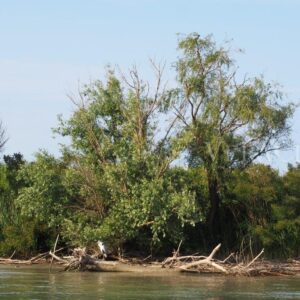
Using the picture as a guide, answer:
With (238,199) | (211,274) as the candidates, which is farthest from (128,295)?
(238,199)

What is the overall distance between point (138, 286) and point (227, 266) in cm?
481

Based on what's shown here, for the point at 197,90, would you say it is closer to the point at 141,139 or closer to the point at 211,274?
the point at 141,139

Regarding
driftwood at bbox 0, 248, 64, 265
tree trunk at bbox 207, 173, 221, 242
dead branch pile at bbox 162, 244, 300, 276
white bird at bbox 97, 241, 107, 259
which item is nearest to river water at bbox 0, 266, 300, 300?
dead branch pile at bbox 162, 244, 300, 276

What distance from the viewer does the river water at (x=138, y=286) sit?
23.5m

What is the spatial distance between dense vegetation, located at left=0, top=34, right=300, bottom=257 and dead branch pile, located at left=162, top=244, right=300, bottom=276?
114cm

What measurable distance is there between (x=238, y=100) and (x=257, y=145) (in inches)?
85.9

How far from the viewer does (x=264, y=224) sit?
34.3 m

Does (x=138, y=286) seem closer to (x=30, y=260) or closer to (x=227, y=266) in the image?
(x=227, y=266)

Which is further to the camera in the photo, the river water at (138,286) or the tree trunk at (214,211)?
the tree trunk at (214,211)

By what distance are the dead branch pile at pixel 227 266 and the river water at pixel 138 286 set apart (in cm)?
55

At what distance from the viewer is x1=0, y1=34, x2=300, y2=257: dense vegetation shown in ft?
107

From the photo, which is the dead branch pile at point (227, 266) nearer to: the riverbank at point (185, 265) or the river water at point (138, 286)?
the riverbank at point (185, 265)

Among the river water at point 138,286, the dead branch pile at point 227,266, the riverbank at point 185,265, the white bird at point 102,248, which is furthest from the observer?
the white bird at point 102,248

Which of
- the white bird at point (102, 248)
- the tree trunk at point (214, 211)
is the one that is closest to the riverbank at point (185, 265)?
the white bird at point (102, 248)
